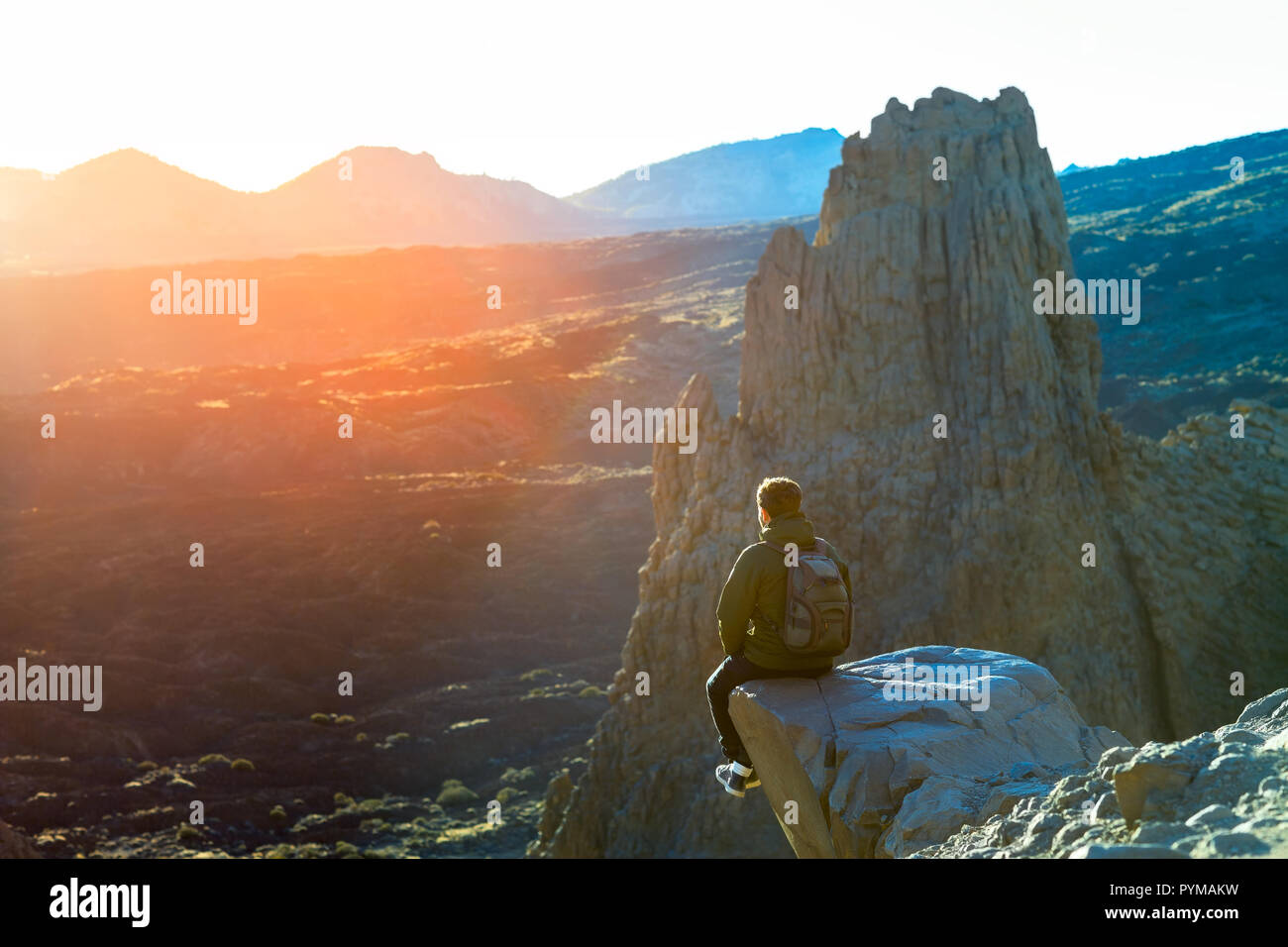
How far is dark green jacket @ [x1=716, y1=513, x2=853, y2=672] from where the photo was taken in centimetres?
605

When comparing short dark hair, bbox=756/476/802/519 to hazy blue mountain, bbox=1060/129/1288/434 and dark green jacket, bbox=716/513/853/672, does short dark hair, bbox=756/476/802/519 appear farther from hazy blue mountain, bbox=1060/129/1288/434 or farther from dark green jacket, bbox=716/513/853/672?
hazy blue mountain, bbox=1060/129/1288/434

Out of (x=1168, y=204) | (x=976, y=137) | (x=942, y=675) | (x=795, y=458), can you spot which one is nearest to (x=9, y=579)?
(x=795, y=458)

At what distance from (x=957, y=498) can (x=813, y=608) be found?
916 centimetres

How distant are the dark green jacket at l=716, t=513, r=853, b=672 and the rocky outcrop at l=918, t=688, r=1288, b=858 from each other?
1.44 metres

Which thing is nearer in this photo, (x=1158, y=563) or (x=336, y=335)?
(x=1158, y=563)

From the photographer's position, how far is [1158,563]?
1482 centimetres

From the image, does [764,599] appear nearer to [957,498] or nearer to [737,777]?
[737,777]

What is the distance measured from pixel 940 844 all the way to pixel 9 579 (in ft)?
116

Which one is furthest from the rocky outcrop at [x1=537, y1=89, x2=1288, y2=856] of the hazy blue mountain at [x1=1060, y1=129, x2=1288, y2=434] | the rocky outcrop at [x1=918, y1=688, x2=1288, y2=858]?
the hazy blue mountain at [x1=1060, y1=129, x2=1288, y2=434]

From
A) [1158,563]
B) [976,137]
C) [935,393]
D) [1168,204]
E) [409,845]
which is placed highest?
[1168,204]

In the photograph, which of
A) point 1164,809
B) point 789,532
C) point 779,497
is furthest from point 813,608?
point 1164,809

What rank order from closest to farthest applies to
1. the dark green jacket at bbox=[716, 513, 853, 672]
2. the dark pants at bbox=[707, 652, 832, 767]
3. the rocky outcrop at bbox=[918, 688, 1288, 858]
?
the rocky outcrop at bbox=[918, 688, 1288, 858] < the dark green jacket at bbox=[716, 513, 853, 672] < the dark pants at bbox=[707, 652, 832, 767]

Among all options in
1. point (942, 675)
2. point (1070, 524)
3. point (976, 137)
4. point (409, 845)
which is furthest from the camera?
point (409, 845)

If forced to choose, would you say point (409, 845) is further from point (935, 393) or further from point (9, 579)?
point (9, 579)
